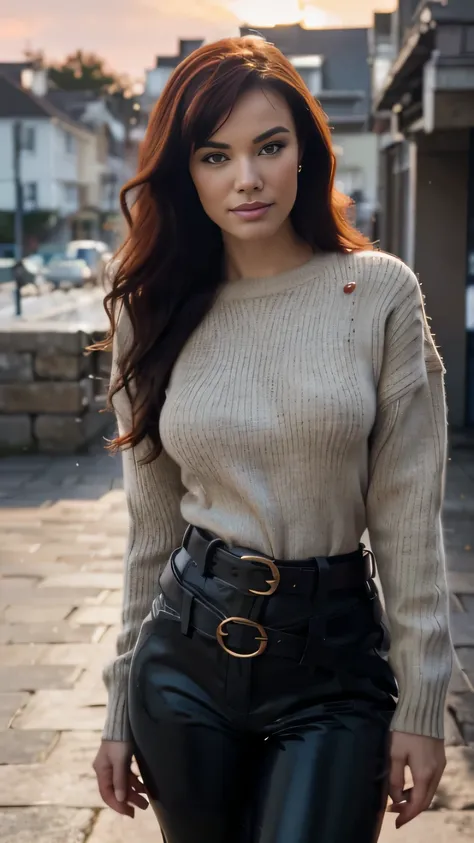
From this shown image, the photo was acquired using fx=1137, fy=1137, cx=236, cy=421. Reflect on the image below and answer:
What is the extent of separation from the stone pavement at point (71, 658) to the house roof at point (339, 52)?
46.0 m

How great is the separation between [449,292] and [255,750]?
9202 mm

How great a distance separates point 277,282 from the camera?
2240 mm

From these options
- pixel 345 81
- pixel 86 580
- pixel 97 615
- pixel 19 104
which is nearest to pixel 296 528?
pixel 97 615

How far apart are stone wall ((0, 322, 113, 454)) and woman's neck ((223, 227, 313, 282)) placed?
24.0ft

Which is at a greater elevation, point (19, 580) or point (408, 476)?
point (408, 476)

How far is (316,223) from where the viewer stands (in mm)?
2275

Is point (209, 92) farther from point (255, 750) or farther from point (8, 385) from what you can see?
point (8, 385)

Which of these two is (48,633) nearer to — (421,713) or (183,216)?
(183,216)

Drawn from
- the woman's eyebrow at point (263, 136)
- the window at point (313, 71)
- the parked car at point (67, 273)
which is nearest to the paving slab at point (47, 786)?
the woman's eyebrow at point (263, 136)

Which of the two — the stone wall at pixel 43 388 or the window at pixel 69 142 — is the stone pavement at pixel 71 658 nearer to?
the stone wall at pixel 43 388

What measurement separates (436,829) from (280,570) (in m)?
1.70

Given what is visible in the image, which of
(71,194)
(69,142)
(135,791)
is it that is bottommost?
(71,194)

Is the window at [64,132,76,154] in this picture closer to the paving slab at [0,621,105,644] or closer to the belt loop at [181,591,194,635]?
the paving slab at [0,621,105,644]

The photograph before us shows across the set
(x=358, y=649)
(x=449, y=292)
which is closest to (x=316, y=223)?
(x=358, y=649)
